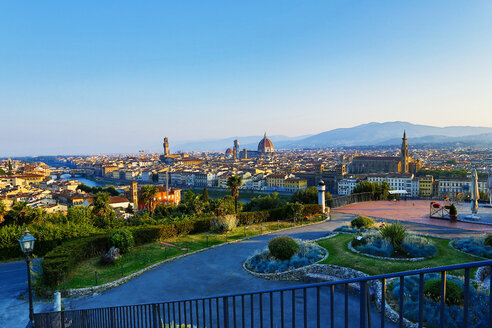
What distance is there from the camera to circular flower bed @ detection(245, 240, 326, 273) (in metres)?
11.6

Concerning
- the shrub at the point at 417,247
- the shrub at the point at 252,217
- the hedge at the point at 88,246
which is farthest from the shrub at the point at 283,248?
the shrub at the point at 252,217

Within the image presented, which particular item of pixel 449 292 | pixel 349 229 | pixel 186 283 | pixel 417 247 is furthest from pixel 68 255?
pixel 417 247

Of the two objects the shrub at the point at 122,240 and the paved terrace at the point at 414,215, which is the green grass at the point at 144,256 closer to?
the shrub at the point at 122,240

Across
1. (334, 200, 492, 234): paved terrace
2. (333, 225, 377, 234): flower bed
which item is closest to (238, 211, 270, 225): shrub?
(333, 225, 377, 234): flower bed

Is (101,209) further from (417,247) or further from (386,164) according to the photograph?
(386,164)

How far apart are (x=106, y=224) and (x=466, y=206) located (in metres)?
25.1

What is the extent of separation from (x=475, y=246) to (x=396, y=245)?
10.4 ft

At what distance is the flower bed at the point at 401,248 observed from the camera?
37.3ft

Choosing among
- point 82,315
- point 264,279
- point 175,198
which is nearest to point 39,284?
point 82,315

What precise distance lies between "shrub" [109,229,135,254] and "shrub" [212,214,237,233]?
5.06m

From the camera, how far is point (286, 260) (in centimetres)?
1204

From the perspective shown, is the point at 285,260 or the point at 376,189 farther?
the point at 376,189

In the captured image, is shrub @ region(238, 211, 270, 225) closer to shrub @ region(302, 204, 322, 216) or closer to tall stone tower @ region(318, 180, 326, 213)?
shrub @ region(302, 204, 322, 216)

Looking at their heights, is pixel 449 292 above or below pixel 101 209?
above
